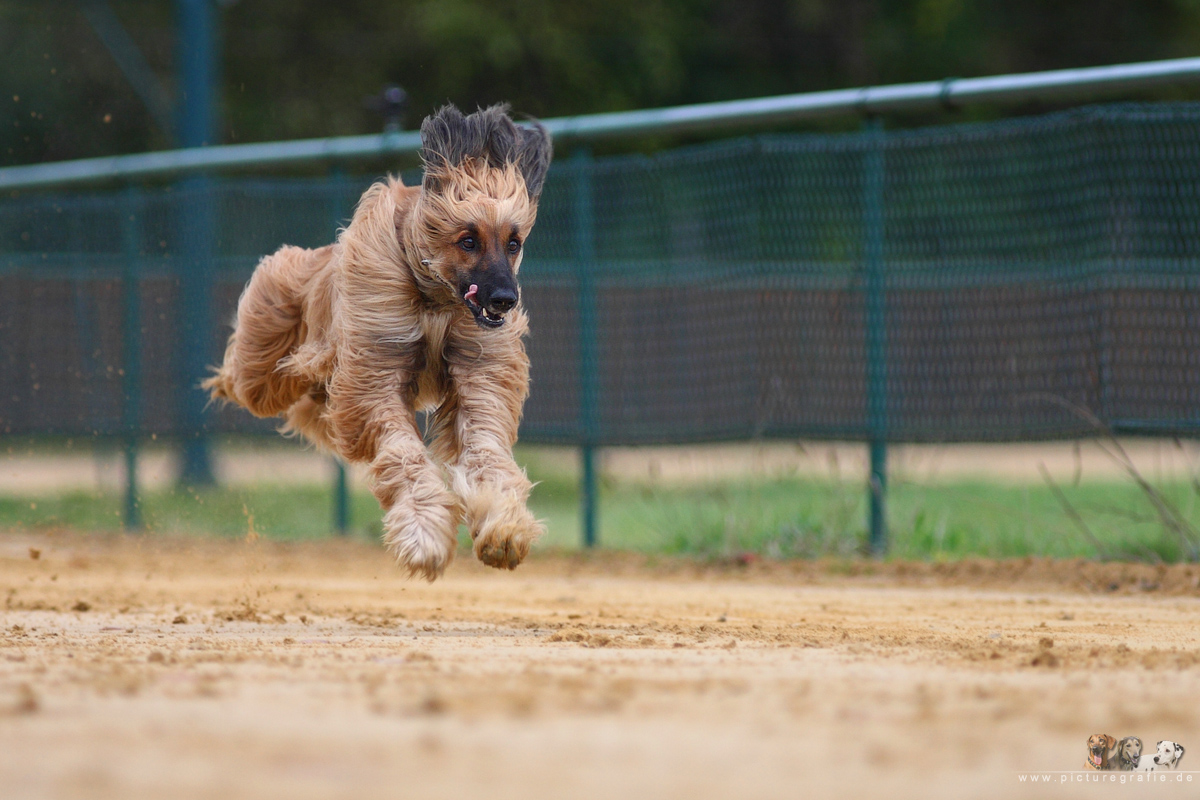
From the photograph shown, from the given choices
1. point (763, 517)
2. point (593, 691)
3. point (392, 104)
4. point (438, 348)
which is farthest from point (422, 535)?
point (392, 104)

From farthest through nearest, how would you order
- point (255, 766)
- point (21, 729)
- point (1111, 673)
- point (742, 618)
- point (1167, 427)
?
point (1167, 427) < point (742, 618) < point (1111, 673) < point (21, 729) < point (255, 766)

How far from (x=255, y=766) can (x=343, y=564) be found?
529 centimetres

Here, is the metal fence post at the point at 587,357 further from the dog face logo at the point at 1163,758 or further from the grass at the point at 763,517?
the dog face logo at the point at 1163,758

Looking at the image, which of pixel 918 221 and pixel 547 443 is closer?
pixel 918 221

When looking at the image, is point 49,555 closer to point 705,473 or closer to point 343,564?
point 343,564

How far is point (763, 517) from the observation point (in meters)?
7.41

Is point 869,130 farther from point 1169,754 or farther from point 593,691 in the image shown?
point 1169,754

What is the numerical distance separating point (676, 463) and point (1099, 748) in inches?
208

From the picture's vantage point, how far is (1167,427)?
5.96 metres

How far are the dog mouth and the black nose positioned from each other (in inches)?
0.8

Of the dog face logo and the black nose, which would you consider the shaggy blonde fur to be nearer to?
the black nose

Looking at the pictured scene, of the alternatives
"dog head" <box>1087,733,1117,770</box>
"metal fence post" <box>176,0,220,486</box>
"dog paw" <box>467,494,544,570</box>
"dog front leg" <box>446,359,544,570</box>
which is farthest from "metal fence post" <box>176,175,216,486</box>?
"dog head" <box>1087,733,1117,770</box>

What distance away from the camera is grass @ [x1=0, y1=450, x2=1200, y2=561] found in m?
6.75

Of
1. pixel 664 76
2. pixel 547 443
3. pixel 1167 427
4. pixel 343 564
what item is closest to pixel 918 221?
pixel 1167 427
